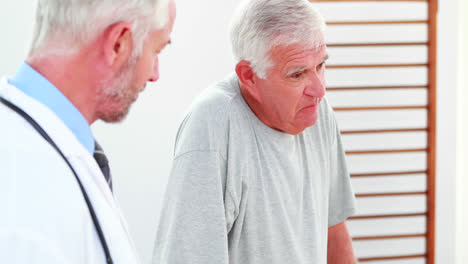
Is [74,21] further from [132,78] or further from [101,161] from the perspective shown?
[101,161]

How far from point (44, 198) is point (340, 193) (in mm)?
1176

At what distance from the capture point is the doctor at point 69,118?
33.8 inches

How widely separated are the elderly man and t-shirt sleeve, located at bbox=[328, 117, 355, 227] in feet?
0.59

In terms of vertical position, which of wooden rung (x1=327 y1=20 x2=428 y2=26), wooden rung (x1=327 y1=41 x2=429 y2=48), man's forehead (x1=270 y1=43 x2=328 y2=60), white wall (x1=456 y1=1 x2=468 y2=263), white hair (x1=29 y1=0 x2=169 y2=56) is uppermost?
wooden rung (x1=327 y1=20 x2=428 y2=26)

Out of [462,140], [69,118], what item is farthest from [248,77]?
[462,140]

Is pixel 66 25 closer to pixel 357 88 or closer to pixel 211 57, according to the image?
pixel 211 57

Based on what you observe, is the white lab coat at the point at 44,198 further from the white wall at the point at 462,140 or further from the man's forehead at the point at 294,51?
the white wall at the point at 462,140

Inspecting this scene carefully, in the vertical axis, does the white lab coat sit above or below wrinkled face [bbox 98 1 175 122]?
below

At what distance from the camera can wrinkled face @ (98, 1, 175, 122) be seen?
1064 millimetres

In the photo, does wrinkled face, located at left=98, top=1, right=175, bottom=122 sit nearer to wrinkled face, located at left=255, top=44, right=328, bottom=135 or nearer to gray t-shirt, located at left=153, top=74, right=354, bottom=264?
gray t-shirt, located at left=153, top=74, right=354, bottom=264

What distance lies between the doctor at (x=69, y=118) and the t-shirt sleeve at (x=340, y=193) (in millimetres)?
889

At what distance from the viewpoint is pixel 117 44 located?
40.6 inches

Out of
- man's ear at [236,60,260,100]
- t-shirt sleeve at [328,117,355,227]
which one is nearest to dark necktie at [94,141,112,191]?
man's ear at [236,60,260,100]

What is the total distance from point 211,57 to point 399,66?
3.81 feet
